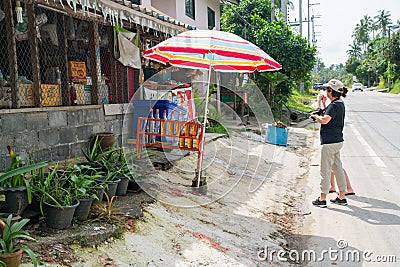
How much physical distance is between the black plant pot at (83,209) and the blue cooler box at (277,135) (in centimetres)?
892

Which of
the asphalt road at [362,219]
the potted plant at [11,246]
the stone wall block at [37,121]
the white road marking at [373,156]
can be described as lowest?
the asphalt road at [362,219]

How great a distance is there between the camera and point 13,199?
3.97 metres

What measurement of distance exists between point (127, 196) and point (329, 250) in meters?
2.68

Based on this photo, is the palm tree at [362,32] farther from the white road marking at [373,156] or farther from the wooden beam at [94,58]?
the wooden beam at [94,58]

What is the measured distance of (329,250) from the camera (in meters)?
4.97

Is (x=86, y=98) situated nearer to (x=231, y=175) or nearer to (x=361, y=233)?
(x=231, y=175)

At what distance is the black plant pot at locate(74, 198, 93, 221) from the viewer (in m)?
4.27

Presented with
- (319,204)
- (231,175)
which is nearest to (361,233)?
(319,204)

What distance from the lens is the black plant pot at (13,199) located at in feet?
13.0

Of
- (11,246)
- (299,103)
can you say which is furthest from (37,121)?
(299,103)

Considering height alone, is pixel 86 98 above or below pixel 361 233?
above

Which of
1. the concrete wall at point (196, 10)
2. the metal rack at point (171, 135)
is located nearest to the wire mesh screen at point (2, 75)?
the metal rack at point (171, 135)

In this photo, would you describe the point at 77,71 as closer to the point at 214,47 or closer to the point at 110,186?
the point at 214,47

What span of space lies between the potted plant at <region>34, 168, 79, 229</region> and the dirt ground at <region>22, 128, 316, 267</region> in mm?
365
